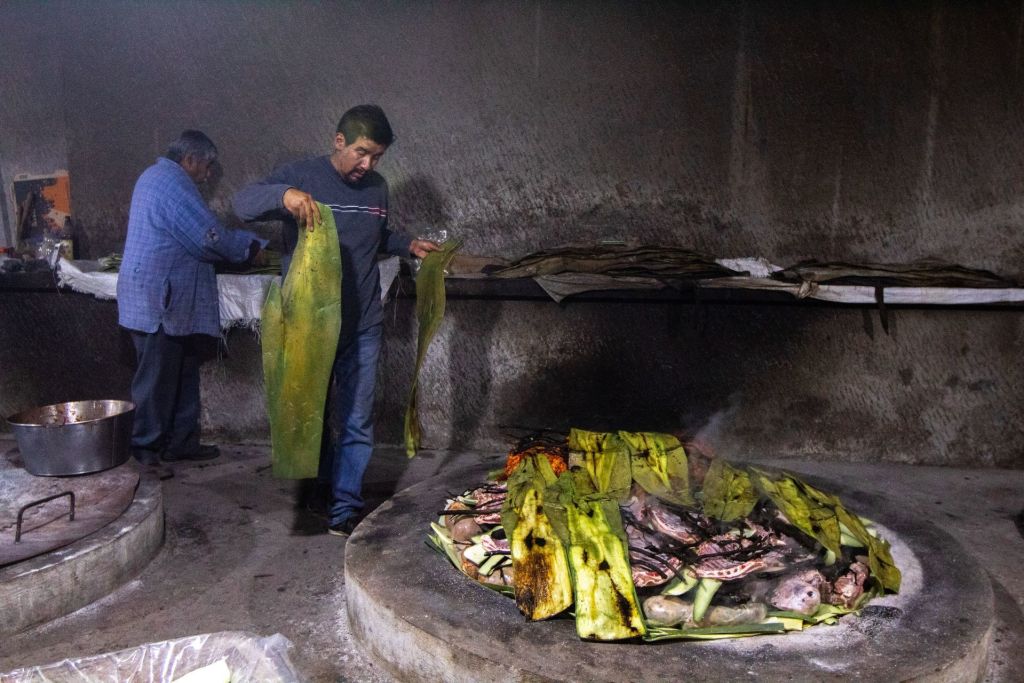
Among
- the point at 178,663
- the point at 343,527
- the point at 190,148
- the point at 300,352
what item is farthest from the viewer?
the point at 190,148

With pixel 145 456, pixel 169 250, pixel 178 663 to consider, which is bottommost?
pixel 145 456

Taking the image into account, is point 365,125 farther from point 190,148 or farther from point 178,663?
point 178,663

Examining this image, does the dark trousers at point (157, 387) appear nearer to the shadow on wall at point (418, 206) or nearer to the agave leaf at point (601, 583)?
the shadow on wall at point (418, 206)

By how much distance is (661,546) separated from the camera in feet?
8.86

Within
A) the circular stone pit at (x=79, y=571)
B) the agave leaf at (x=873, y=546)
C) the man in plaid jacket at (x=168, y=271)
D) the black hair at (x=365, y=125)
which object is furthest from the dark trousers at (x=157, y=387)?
the agave leaf at (x=873, y=546)

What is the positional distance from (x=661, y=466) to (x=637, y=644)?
3.44ft

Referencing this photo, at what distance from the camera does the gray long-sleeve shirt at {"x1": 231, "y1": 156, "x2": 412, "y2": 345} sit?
12.3 ft

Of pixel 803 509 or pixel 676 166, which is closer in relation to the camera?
pixel 803 509

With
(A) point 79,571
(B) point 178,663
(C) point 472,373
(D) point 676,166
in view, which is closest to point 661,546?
(B) point 178,663

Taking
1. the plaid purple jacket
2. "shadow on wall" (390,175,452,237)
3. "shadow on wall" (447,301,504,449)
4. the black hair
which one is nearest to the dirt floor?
"shadow on wall" (447,301,504,449)

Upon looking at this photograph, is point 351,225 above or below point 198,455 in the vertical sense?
above

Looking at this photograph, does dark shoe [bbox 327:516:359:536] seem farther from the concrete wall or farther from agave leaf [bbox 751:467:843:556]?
agave leaf [bbox 751:467:843:556]

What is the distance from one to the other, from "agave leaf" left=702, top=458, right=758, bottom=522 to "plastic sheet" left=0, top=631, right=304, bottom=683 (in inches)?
66.1

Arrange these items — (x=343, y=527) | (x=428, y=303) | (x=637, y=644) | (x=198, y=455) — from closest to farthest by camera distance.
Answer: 1. (x=637, y=644)
2. (x=428, y=303)
3. (x=343, y=527)
4. (x=198, y=455)
